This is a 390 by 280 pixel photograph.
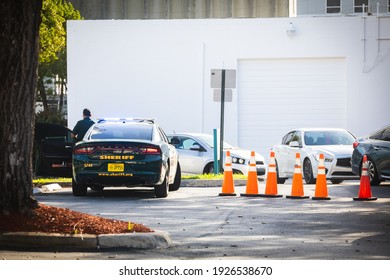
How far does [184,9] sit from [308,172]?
160 feet

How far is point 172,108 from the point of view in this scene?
1411 inches

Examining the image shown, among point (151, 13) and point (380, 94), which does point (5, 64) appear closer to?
point (380, 94)

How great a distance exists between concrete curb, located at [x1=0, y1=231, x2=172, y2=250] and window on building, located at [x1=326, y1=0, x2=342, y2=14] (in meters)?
48.7

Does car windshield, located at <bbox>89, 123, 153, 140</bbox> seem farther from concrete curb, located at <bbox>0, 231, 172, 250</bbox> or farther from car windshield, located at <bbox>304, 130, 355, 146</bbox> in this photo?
concrete curb, located at <bbox>0, 231, 172, 250</bbox>

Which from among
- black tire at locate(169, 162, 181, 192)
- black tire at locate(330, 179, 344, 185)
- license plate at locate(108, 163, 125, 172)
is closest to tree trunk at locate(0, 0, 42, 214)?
license plate at locate(108, 163, 125, 172)

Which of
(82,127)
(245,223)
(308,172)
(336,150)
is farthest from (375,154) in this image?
(245,223)

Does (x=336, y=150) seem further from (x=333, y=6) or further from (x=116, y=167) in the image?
(x=333, y=6)

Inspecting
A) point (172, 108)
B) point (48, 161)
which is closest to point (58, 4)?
point (172, 108)

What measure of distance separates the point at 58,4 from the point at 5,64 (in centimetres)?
3458

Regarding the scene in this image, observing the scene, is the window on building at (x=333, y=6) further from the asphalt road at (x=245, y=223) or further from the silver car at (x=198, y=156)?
the asphalt road at (x=245, y=223)

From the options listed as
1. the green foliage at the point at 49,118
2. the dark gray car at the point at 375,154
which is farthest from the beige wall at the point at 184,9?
the dark gray car at the point at 375,154

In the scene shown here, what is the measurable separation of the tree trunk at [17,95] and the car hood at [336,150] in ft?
42.3

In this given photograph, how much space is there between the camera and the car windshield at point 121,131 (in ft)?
60.3

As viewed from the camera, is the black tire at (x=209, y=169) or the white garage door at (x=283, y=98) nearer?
the black tire at (x=209, y=169)
